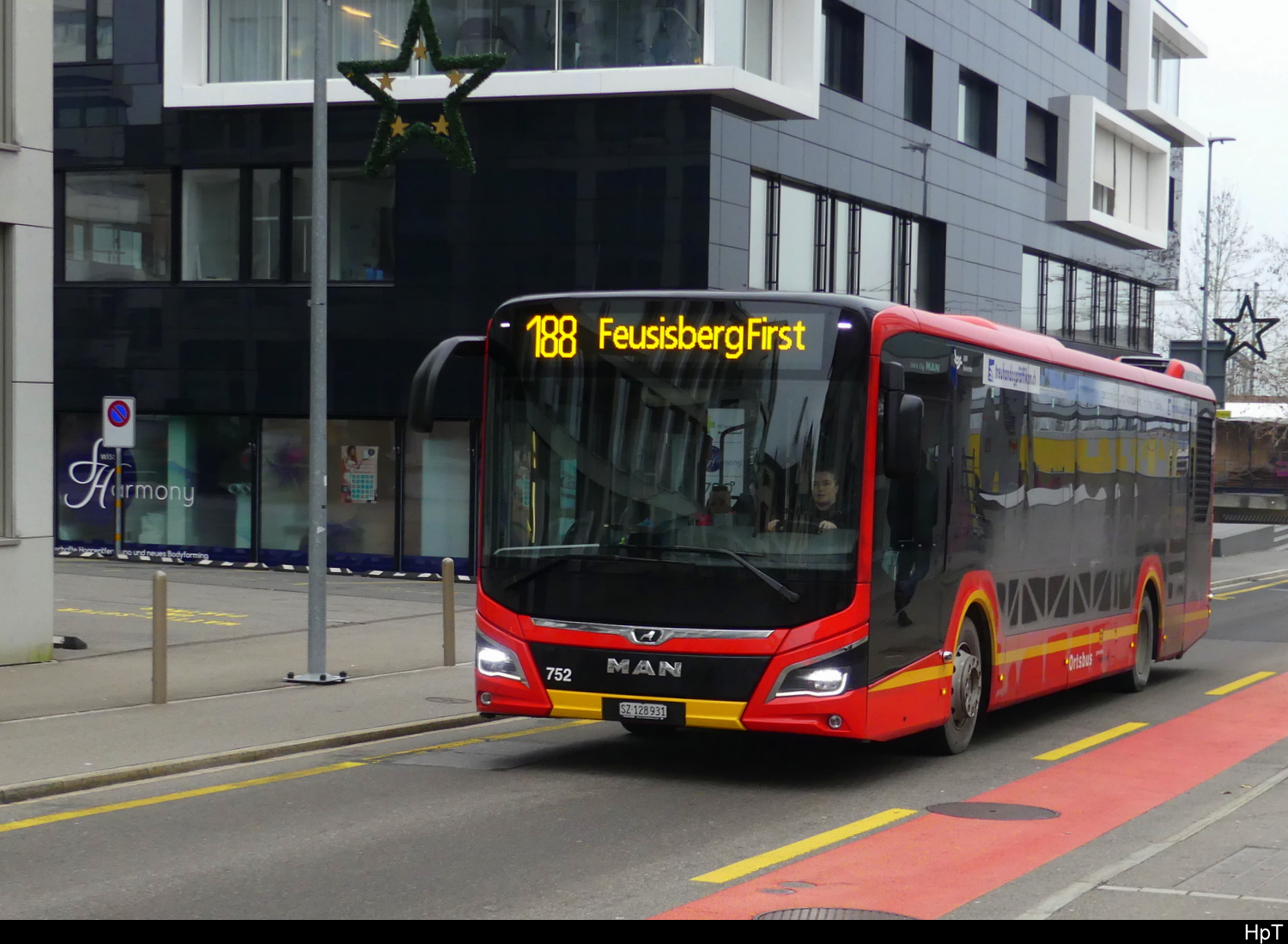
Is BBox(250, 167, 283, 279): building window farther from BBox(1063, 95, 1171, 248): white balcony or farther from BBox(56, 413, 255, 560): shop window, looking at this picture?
BBox(1063, 95, 1171, 248): white balcony

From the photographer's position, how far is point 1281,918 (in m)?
6.75

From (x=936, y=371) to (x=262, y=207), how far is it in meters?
19.9

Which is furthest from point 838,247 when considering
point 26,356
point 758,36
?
point 26,356

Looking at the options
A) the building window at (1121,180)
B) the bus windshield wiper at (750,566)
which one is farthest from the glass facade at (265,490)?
the building window at (1121,180)

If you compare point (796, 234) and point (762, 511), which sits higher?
point (796, 234)

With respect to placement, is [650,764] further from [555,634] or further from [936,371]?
[936,371]

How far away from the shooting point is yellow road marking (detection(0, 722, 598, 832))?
30.1 feet

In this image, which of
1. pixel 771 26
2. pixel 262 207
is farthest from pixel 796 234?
pixel 262 207

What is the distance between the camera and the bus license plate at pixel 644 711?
10219mm

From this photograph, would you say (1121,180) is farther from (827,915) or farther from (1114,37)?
(827,915)

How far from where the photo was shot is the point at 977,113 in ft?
125

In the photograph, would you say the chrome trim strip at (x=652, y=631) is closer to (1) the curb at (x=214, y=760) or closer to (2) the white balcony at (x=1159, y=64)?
(1) the curb at (x=214, y=760)

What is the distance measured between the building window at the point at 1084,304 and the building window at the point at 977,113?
3.77 metres

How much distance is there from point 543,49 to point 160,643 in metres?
15.6
